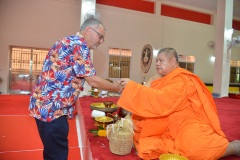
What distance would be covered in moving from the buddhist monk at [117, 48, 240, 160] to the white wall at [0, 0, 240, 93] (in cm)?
734

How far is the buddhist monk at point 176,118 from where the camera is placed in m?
1.60

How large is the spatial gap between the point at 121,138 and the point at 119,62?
321 inches

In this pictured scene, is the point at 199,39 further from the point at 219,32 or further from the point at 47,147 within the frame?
the point at 47,147

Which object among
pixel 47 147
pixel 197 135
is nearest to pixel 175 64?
pixel 197 135

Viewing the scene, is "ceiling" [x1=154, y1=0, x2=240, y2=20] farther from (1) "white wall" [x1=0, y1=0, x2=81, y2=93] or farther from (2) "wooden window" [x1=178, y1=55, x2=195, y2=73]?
(1) "white wall" [x1=0, y1=0, x2=81, y2=93]

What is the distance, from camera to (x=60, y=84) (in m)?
1.57

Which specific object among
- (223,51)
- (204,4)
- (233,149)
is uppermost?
(204,4)

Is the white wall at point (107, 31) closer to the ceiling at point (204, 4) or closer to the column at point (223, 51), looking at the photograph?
the ceiling at point (204, 4)

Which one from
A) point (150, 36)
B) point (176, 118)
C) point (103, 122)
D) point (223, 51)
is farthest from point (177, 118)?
point (150, 36)

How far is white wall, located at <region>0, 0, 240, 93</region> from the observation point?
25.4 ft

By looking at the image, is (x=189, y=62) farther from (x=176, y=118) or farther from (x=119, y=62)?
(x=176, y=118)

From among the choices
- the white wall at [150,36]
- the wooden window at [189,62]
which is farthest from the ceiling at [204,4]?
the wooden window at [189,62]

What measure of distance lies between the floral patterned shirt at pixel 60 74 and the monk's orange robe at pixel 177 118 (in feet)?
1.32

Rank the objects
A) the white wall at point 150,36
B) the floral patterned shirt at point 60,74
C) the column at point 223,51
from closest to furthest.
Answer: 1. the floral patterned shirt at point 60,74
2. the column at point 223,51
3. the white wall at point 150,36
